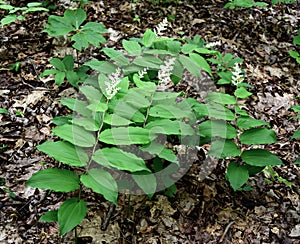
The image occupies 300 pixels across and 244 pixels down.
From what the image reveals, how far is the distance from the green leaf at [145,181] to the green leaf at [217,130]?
0.53 meters

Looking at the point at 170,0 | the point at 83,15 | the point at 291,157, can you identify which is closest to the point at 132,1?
the point at 170,0

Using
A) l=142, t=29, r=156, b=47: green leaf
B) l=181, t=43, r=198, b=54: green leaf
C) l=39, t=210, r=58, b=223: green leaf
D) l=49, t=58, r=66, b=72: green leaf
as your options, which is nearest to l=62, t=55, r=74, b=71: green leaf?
l=49, t=58, r=66, b=72: green leaf

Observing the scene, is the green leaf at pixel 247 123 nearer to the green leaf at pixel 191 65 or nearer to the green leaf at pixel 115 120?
the green leaf at pixel 191 65

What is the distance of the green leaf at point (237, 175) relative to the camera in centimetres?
245

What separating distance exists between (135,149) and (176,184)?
0.66 metres

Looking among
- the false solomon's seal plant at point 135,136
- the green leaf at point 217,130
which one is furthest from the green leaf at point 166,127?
the green leaf at point 217,130

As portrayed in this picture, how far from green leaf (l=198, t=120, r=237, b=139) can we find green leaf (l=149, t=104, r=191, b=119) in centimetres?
22

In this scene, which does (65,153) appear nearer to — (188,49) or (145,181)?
(145,181)

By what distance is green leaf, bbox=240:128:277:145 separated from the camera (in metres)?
2.50

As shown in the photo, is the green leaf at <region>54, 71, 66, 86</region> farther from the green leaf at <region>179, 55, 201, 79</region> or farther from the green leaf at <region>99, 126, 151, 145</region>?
the green leaf at <region>99, 126, 151, 145</region>

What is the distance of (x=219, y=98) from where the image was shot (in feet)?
8.73

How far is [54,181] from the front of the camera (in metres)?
1.93

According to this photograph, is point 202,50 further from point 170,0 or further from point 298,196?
point 170,0

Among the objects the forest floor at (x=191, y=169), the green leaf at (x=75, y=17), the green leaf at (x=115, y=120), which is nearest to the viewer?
the green leaf at (x=115, y=120)
